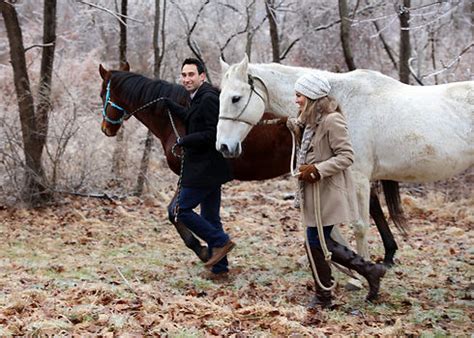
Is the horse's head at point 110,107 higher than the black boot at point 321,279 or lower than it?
higher

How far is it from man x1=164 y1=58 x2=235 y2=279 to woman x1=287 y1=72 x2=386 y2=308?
1146mm

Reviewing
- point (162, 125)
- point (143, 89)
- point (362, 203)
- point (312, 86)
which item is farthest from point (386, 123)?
point (143, 89)

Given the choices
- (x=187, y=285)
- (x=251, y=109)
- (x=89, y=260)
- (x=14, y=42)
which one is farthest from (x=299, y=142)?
(x=14, y=42)

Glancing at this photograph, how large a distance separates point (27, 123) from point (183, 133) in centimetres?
434

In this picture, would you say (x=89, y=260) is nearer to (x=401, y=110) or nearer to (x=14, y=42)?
(x=401, y=110)

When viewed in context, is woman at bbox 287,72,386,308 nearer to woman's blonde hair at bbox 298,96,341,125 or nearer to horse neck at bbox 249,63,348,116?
woman's blonde hair at bbox 298,96,341,125

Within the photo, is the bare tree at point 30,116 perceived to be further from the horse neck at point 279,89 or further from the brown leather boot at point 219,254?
the horse neck at point 279,89

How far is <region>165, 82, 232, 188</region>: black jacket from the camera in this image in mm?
5941

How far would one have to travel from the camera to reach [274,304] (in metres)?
5.27

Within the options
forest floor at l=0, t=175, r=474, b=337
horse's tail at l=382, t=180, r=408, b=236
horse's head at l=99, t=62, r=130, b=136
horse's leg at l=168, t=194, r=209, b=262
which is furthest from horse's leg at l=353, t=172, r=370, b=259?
horse's head at l=99, t=62, r=130, b=136

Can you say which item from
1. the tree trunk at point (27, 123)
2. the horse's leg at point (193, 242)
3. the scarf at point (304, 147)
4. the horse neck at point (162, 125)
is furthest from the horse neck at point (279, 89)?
the tree trunk at point (27, 123)

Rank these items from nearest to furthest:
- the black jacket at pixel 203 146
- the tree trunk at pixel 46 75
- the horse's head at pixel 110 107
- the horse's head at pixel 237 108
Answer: the horse's head at pixel 237 108 < the black jacket at pixel 203 146 < the horse's head at pixel 110 107 < the tree trunk at pixel 46 75

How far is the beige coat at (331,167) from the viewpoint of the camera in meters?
4.75

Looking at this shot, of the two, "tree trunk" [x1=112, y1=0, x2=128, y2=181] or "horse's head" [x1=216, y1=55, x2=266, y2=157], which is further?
"tree trunk" [x1=112, y1=0, x2=128, y2=181]
